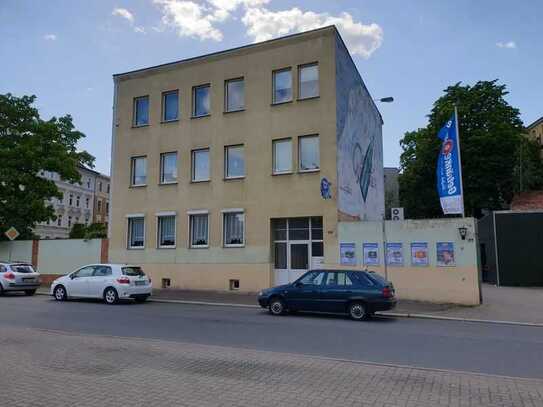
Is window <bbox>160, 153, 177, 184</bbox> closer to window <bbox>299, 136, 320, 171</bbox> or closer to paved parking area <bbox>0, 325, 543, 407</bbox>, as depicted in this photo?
window <bbox>299, 136, 320, 171</bbox>

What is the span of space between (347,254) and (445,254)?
12.6ft

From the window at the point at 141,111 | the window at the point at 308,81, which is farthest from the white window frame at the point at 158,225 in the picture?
the window at the point at 308,81

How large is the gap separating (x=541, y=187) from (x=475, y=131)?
20.0 m

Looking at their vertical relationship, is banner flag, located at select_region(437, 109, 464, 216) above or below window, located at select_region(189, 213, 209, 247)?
above

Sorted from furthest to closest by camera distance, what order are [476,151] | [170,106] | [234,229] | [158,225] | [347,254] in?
[476,151] < [170,106] < [158,225] < [234,229] < [347,254]

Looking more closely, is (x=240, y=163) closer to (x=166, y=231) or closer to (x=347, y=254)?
(x=166, y=231)

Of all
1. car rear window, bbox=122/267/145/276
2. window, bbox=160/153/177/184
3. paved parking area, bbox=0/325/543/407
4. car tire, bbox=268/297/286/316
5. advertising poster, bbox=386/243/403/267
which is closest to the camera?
paved parking area, bbox=0/325/543/407

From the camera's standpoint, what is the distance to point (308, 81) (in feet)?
71.9

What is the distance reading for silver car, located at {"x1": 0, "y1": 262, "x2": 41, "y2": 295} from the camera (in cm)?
2136

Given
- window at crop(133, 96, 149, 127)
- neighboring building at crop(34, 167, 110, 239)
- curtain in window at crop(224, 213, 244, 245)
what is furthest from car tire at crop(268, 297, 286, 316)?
neighboring building at crop(34, 167, 110, 239)

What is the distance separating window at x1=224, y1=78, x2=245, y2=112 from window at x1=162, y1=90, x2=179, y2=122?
2.97 meters

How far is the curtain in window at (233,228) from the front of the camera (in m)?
22.2

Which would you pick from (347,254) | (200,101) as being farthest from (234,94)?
(347,254)

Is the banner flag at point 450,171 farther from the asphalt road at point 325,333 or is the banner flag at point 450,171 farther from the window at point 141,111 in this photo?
the window at point 141,111
